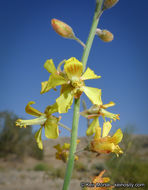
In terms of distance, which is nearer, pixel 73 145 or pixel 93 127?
pixel 73 145

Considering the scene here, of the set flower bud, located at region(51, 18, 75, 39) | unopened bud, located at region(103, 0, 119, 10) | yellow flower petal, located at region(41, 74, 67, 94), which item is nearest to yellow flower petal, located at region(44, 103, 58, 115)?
yellow flower petal, located at region(41, 74, 67, 94)

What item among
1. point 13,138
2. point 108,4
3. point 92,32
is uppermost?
point 108,4

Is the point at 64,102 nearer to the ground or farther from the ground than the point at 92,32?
nearer to the ground

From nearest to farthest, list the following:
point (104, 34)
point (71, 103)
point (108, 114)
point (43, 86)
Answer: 1. point (71, 103)
2. point (43, 86)
3. point (108, 114)
4. point (104, 34)

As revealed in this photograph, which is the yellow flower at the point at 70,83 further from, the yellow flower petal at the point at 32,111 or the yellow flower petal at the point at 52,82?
the yellow flower petal at the point at 32,111

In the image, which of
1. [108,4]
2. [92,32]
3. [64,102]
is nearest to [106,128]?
[64,102]

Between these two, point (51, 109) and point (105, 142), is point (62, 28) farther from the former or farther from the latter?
point (105, 142)

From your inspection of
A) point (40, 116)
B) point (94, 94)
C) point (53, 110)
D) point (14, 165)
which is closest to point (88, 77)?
point (94, 94)

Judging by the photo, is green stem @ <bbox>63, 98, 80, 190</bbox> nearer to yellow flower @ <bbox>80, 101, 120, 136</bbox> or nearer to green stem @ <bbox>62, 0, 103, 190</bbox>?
green stem @ <bbox>62, 0, 103, 190</bbox>
